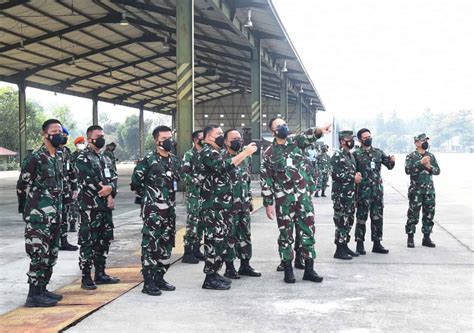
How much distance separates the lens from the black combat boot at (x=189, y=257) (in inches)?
292

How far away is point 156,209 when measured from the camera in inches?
219

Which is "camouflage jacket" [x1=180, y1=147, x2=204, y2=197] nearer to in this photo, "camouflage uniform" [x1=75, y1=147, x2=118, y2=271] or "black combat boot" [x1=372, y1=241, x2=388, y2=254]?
"camouflage uniform" [x1=75, y1=147, x2=118, y2=271]

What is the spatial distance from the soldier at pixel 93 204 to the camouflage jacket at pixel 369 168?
359 centimetres

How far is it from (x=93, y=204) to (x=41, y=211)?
0.67m

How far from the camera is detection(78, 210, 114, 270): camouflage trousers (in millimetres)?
5812

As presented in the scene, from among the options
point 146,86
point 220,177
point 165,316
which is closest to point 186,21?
point 220,177

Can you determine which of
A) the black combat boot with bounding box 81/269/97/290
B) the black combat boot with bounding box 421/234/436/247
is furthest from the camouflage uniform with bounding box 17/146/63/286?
the black combat boot with bounding box 421/234/436/247

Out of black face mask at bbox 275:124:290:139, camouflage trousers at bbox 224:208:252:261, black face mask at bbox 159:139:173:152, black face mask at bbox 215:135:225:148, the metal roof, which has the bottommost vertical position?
camouflage trousers at bbox 224:208:252:261

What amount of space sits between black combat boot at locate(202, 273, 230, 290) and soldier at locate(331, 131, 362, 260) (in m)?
2.22

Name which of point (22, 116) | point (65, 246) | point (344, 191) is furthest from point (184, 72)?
point (22, 116)

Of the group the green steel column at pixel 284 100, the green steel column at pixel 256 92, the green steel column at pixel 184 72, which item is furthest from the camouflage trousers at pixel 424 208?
A: the green steel column at pixel 284 100

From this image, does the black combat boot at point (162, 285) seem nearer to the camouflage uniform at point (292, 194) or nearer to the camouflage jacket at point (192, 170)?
the camouflage jacket at point (192, 170)

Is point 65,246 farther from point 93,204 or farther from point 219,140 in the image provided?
point 219,140

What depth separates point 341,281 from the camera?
6082mm
